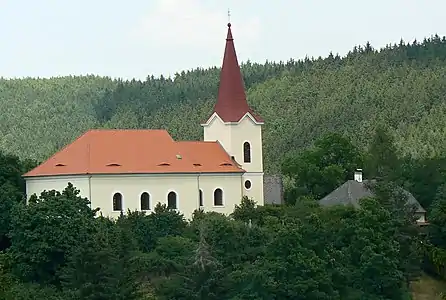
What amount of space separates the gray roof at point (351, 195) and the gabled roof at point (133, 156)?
586 cm

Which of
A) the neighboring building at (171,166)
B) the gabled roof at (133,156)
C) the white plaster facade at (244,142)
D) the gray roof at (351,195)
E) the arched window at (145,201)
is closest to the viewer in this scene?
the neighboring building at (171,166)

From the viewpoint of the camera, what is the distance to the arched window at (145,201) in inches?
2687

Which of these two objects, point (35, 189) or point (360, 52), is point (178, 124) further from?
point (35, 189)

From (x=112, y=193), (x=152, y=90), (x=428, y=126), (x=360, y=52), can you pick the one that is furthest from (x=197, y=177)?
(x=152, y=90)

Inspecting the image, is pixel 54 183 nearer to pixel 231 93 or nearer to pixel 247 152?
pixel 247 152

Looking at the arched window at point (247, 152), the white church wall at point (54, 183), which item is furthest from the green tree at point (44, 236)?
the arched window at point (247, 152)

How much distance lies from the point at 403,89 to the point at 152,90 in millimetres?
61067

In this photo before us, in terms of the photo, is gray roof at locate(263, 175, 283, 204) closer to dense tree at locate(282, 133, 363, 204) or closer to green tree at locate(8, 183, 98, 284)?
dense tree at locate(282, 133, 363, 204)

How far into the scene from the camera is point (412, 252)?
63531 millimetres

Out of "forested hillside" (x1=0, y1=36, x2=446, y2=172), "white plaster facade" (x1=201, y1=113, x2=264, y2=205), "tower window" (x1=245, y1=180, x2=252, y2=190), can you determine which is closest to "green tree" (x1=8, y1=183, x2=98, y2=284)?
"tower window" (x1=245, y1=180, x2=252, y2=190)

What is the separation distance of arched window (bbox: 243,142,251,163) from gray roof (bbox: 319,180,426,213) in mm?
5056

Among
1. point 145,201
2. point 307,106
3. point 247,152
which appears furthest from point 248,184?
point 307,106

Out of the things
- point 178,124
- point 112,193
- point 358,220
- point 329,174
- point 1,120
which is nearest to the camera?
point 358,220

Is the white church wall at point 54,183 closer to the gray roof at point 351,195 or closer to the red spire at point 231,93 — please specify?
the red spire at point 231,93
